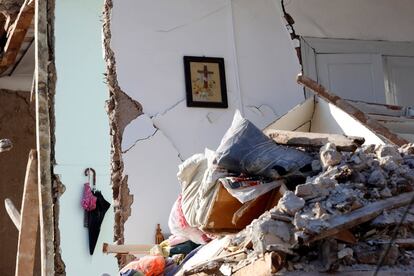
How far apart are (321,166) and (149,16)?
3055 mm

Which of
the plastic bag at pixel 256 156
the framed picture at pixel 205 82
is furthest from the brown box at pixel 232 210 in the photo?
the framed picture at pixel 205 82

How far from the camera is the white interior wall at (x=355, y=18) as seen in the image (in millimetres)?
7109

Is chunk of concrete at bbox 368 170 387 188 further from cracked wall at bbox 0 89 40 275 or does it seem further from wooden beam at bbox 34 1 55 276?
cracked wall at bbox 0 89 40 275

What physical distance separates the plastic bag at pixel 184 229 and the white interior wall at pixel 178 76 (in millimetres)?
1271

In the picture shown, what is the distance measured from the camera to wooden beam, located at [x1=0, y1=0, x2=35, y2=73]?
6.47 meters

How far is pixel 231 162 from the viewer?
4.06 meters

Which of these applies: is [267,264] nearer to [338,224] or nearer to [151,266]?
[338,224]

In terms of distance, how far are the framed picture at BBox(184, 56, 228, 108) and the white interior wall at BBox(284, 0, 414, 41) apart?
917mm

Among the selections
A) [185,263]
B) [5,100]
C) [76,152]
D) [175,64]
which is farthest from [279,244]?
[5,100]

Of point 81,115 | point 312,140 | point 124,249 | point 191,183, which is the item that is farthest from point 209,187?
point 81,115

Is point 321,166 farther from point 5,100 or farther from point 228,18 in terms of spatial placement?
point 5,100

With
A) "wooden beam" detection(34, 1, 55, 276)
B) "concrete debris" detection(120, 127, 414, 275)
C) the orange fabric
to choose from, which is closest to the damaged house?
"wooden beam" detection(34, 1, 55, 276)

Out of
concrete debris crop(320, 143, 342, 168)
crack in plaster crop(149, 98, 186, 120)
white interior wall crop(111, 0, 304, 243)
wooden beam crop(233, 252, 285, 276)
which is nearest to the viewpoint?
wooden beam crop(233, 252, 285, 276)

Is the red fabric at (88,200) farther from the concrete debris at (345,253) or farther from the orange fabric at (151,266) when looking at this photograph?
the concrete debris at (345,253)
